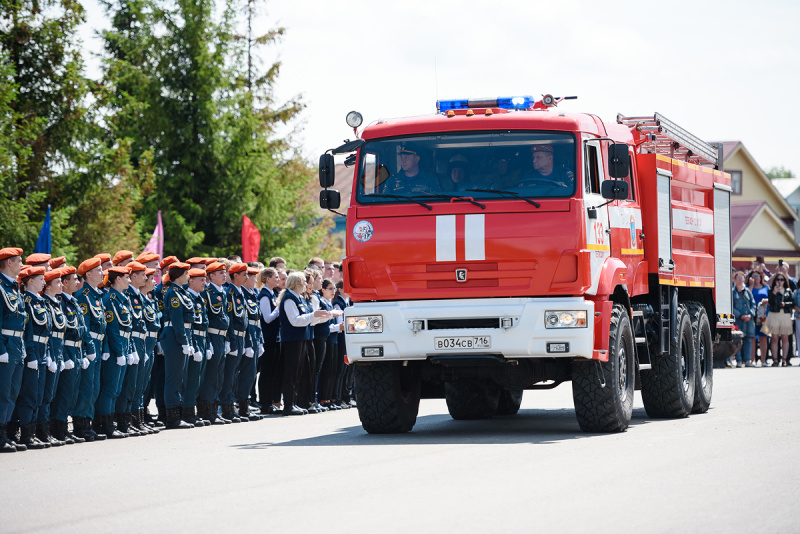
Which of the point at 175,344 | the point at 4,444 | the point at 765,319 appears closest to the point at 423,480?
the point at 4,444

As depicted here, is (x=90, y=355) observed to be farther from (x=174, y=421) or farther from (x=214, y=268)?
(x=214, y=268)

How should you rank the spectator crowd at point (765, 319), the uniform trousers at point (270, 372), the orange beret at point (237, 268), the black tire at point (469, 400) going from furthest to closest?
the spectator crowd at point (765, 319), the uniform trousers at point (270, 372), the orange beret at point (237, 268), the black tire at point (469, 400)

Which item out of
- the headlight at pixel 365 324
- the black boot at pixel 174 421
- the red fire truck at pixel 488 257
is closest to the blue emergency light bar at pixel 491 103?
the red fire truck at pixel 488 257

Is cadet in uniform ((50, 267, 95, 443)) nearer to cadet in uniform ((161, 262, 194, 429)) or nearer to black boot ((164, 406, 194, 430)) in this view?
cadet in uniform ((161, 262, 194, 429))

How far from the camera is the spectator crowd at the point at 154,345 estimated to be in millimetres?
13141

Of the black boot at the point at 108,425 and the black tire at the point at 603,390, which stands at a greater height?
the black tire at the point at 603,390

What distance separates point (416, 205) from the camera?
12.8 metres

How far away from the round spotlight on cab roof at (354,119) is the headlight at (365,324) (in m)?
2.03

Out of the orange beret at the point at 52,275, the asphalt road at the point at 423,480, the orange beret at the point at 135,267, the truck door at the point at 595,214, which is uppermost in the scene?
the truck door at the point at 595,214

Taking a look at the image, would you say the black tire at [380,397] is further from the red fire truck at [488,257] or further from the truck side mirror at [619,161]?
the truck side mirror at [619,161]

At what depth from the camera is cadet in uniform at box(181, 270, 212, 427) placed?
50.9ft

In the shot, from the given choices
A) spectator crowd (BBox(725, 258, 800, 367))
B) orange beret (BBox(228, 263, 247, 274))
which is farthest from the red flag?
orange beret (BBox(228, 263, 247, 274))

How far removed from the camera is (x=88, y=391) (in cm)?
1380

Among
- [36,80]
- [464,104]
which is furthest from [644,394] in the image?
[36,80]
